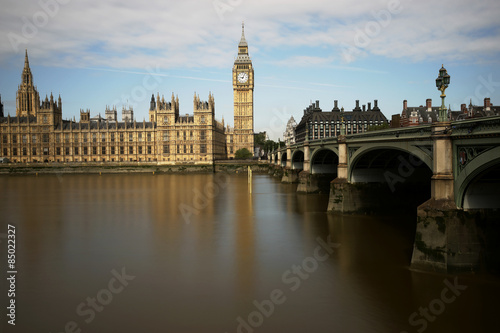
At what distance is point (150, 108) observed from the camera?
164250mm

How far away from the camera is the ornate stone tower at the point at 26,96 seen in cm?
11922

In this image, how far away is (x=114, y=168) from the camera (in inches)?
4134

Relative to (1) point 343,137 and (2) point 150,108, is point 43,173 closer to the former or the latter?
(2) point 150,108

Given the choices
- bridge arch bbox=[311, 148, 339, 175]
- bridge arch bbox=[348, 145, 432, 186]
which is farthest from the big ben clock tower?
bridge arch bbox=[348, 145, 432, 186]

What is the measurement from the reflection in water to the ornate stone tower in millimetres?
102100

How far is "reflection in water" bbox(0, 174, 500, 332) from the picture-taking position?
12859 millimetres

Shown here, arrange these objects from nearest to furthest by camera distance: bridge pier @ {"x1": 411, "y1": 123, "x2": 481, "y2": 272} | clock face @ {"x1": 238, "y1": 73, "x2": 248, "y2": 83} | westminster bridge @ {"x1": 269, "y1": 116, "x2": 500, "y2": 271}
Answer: westminster bridge @ {"x1": 269, "y1": 116, "x2": 500, "y2": 271} → bridge pier @ {"x1": 411, "y1": 123, "x2": 481, "y2": 272} → clock face @ {"x1": 238, "y1": 73, "x2": 248, "y2": 83}

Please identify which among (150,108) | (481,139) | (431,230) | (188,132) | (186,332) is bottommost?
(186,332)

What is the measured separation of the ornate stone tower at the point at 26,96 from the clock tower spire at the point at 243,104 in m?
61.9

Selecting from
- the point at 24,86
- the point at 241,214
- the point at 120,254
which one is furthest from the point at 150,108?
the point at 120,254

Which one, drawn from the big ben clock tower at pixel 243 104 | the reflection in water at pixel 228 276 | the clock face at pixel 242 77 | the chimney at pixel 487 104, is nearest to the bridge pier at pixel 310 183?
the reflection in water at pixel 228 276

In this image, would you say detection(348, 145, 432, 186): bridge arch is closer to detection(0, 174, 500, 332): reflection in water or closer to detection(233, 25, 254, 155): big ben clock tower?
detection(0, 174, 500, 332): reflection in water

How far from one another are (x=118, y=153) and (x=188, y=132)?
21911mm

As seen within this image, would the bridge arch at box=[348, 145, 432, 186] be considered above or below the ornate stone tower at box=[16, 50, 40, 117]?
below
